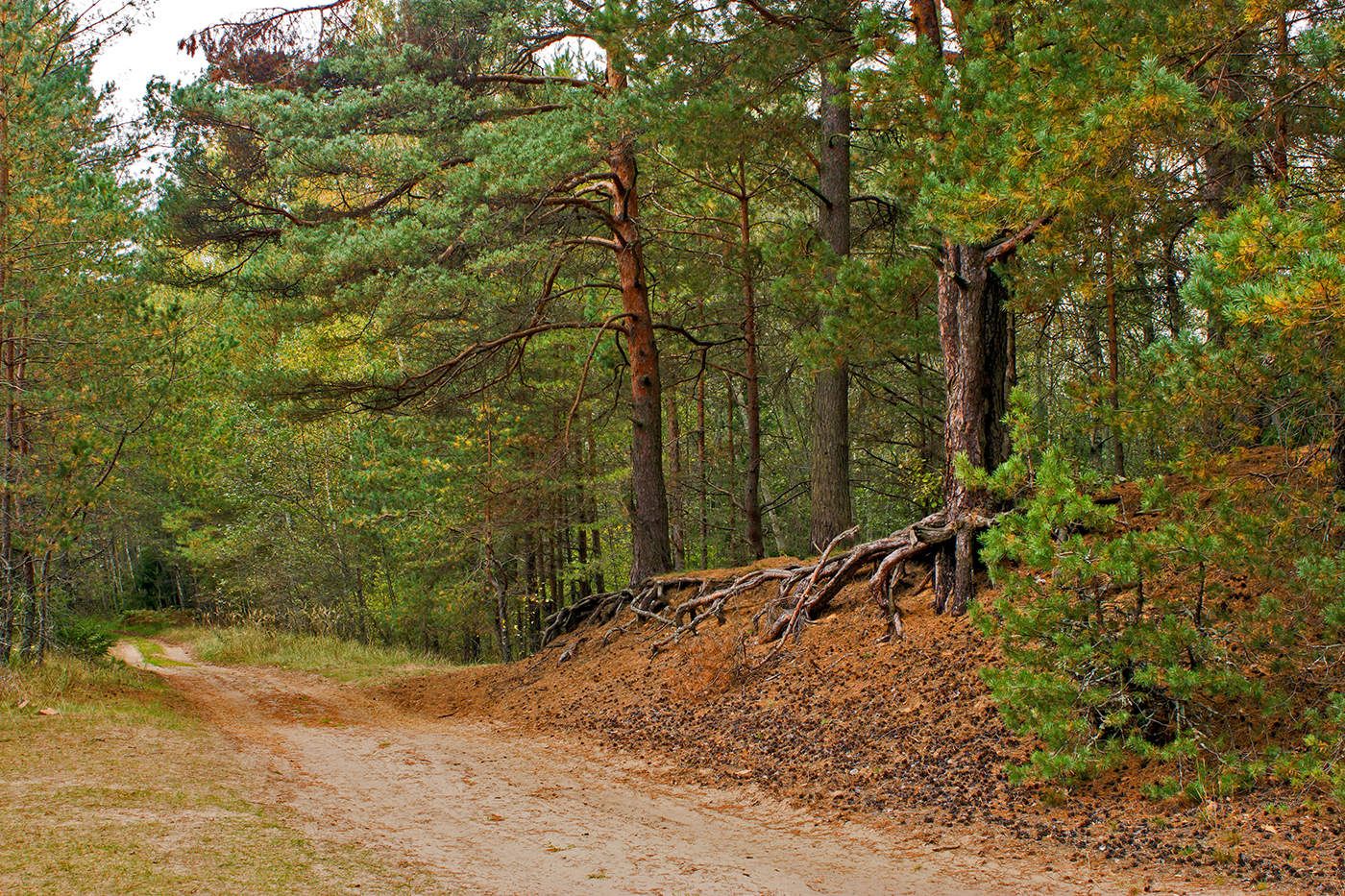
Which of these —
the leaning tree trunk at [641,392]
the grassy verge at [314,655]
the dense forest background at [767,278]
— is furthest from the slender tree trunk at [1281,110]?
the grassy verge at [314,655]

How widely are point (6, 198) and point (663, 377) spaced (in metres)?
8.57

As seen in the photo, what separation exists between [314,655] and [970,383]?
12.3m

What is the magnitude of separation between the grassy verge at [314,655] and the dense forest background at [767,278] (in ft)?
5.77

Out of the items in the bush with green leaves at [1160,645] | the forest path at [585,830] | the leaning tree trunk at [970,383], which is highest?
the leaning tree trunk at [970,383]

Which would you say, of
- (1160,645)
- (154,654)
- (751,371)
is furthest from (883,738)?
(154,654)

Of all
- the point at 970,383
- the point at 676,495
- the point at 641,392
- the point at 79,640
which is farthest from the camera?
the point at 676,495

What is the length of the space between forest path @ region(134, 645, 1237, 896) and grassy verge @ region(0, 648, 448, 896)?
0.29m

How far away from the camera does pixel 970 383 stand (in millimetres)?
7035

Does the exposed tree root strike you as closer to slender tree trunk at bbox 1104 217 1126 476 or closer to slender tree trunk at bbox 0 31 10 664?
slender tree trunk at bbox 1104 217 1126 476

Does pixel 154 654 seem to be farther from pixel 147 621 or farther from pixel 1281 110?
pixel 1281 110

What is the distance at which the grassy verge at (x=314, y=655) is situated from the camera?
45.2 feet

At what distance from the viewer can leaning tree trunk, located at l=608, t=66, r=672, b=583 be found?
39.4 ft

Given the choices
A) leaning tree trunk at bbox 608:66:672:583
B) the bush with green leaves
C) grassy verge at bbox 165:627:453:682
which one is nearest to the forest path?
the bush with green leaves

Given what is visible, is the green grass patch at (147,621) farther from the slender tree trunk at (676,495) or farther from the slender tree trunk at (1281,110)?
the slender tree trunk at (1281,110)
